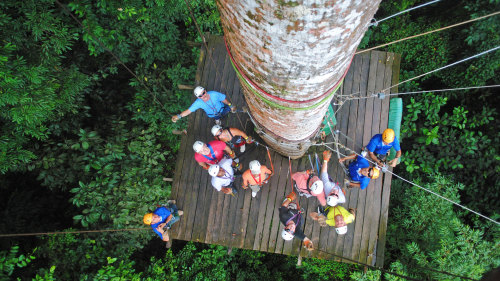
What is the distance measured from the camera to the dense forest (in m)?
4.30

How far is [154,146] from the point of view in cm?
524

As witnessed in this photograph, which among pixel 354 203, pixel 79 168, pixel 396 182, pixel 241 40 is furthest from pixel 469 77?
pixel 79 168

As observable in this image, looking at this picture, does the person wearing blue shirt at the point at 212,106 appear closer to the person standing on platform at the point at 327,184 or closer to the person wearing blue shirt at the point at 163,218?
the person wearing blue shirt at the point at 163,218

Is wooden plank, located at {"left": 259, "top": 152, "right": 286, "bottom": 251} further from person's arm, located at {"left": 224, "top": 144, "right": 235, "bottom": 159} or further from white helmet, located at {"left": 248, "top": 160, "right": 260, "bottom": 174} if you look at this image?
white helmet, located at {"left": 248, "top": 160, "right": 260, "bottom": 174}

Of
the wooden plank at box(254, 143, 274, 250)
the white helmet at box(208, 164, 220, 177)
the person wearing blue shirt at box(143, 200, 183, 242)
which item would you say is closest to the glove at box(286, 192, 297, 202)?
the wooden plank at box(254, 143, 274, 250)

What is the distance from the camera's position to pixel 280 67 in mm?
1486

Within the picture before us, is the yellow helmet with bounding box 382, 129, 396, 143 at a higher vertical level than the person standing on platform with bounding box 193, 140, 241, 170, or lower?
higher

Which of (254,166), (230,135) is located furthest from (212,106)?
(254,166)

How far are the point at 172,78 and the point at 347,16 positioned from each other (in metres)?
4.91

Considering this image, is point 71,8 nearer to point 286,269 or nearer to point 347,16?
point 347,16

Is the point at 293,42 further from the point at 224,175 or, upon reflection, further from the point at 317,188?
the point at 224,175

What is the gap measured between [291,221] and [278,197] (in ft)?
2.58

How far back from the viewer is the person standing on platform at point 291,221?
13.2ft

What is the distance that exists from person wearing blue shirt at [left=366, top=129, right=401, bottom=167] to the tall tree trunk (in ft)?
8.45
